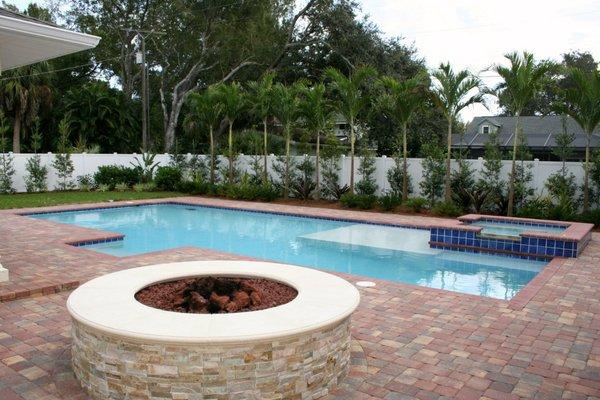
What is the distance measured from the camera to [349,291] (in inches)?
175

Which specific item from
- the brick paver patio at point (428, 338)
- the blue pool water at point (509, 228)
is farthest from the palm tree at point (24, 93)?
the blue pool water at point (509, 228)

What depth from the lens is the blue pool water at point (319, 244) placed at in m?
8.43

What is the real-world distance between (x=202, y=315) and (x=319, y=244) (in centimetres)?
728

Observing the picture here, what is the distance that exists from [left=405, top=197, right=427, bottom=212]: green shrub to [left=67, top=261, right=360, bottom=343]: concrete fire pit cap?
10.0m

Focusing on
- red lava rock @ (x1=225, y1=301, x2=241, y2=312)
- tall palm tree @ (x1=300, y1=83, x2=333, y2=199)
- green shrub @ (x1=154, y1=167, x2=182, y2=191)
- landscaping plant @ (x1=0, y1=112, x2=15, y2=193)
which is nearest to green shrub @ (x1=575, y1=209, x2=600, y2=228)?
tall palm tree @ (x1=300, y1=83, x2=333, y2=199)

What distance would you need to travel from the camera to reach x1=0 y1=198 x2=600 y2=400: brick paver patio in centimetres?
374

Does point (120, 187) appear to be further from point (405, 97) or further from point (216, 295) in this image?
point (216, 295)

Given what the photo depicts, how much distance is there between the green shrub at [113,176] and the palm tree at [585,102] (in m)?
15.5

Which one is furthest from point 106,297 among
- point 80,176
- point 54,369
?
point 80,176

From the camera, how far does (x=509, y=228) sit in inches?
442

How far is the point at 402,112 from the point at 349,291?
36.5 feet

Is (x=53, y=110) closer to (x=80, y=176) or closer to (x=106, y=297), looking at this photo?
(x=80, y=176)

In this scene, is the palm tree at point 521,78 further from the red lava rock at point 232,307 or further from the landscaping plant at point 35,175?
the landscaping plant at point 35,175

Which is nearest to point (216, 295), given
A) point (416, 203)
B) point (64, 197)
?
point (416, 203)
